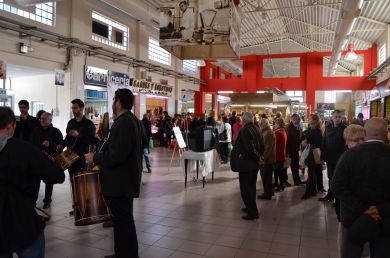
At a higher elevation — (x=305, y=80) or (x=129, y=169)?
(x=305, y=80)

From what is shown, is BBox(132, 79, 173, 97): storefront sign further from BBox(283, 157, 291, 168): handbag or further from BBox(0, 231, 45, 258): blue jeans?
BBox(0, 231, 45, 258): blue jeans

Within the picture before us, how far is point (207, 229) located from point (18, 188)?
111 inches

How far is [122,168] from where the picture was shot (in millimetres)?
2852

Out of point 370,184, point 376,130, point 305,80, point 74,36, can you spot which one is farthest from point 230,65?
point 370,184

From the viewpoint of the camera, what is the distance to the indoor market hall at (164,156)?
86.3 inches

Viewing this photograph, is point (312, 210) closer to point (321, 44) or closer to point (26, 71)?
point (26, 71)

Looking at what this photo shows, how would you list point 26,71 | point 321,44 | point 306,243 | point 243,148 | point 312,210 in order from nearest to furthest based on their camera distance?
point 306,243 → point 243,148 → point 312,210 → point 26,71 → point 321,44

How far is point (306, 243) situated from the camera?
381 centimetres

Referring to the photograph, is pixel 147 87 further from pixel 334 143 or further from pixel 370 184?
pixel 370 184

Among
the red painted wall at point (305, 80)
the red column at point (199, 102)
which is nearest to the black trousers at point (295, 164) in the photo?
the red painted wall at point (305, 80)

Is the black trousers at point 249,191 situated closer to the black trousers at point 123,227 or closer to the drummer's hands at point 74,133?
the black trousers at point 123,227

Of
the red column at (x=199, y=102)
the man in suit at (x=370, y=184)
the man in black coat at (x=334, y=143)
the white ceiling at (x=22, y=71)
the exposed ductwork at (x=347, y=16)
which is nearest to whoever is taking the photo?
the man in suit at (x=370, y=184)

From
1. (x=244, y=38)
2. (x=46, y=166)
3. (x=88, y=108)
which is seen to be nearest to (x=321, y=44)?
(x=244, y=38)

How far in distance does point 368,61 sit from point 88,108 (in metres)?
13.6
